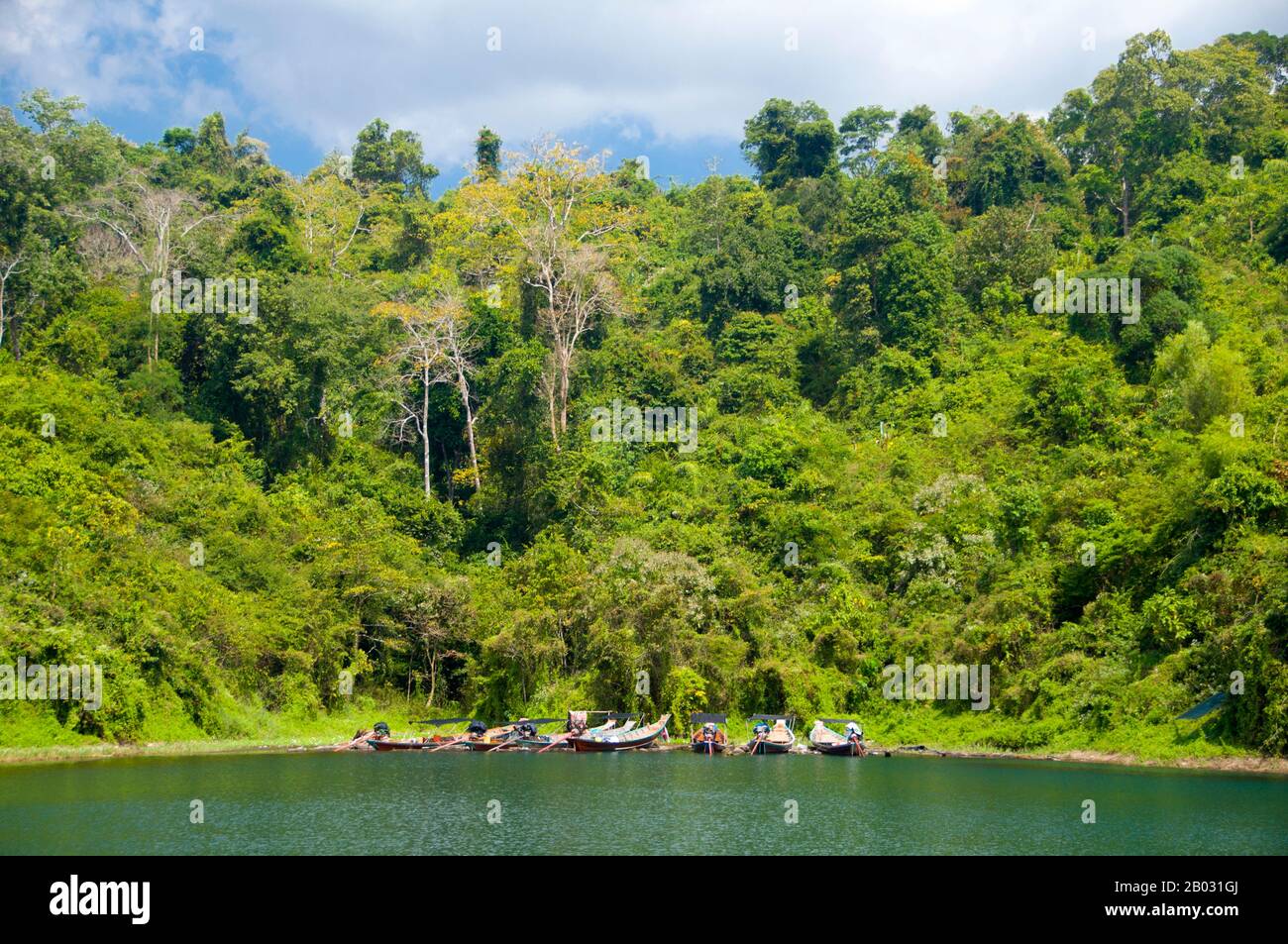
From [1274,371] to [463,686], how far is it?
27577 mm

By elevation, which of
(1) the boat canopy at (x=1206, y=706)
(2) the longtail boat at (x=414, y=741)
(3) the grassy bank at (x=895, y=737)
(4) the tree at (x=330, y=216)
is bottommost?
(2) the longtail boat at (x=414, y=741)

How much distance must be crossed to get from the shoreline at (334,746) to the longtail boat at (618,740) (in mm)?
697

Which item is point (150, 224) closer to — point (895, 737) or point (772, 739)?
point (772, 739)

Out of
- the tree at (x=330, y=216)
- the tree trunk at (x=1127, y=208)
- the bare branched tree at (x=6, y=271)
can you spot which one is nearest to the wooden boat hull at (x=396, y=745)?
the bare branched tree at (x=6, y=271)

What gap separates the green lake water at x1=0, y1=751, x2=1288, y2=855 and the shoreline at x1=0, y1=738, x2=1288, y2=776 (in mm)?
994

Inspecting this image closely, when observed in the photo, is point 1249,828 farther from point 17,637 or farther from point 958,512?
point 17,637

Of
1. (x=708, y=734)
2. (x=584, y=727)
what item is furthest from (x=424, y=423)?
(x=708, y=734)

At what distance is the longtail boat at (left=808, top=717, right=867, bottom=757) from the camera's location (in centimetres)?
3228

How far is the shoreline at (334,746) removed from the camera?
2628 centimetres

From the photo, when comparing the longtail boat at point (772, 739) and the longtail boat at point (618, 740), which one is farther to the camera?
the longtail boat at point (618, 740)

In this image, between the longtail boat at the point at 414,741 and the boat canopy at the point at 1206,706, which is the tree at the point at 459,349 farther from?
the boat canopy at the point at 1206,706
